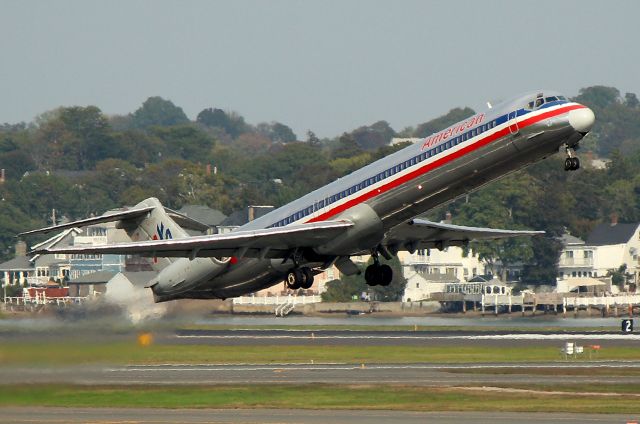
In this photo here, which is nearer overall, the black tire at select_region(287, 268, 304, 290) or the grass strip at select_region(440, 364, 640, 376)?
the black tire at select_region(287, 268, 304, 290)

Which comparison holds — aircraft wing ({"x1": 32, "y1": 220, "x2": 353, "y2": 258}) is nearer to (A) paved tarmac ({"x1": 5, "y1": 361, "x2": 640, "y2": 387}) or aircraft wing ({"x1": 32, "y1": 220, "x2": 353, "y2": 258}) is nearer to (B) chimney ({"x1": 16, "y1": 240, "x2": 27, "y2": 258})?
(A) paved tarmac ({"x1": 5, "y1": 361, "x2": 640, "y2": 387})

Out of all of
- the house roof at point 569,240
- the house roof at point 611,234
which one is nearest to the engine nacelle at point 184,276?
the house roof at point 569,240

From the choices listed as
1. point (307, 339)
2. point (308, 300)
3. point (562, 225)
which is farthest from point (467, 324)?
point (562, 225)

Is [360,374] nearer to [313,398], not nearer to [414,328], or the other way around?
[313,398]

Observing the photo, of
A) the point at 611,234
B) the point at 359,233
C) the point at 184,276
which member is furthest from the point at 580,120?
the point at 611,234

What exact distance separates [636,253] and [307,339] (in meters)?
83.1

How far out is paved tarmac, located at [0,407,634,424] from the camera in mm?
53781

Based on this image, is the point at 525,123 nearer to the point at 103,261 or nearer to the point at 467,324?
the point at 467,324

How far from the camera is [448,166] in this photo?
182 feet

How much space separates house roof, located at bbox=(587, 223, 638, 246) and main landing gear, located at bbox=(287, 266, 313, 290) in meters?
114

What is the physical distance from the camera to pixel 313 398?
6191 cm

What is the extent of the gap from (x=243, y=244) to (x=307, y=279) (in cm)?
317

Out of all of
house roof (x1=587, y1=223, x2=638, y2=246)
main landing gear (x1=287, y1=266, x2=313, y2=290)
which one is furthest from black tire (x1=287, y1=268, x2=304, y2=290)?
house roof (x1=587, y1=223, x2=638, y2=246)

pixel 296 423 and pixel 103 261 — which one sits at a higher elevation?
pixel 103 261
